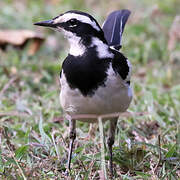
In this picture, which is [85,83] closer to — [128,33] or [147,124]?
[147,124]

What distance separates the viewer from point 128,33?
7.08 metres

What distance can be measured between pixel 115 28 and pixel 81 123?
3.33 feet

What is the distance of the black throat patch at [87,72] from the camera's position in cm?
339

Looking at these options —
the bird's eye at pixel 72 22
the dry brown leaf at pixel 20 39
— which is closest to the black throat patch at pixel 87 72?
the bird's eye at pixel 72 22

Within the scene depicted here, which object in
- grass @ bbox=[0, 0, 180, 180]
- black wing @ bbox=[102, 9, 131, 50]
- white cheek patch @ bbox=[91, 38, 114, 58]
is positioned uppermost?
black wing @ bbox=[102, 9, 131, 50]

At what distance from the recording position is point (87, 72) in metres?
3.39

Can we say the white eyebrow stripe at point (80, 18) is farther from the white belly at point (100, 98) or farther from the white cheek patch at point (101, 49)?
the white belly at point (100, 98)

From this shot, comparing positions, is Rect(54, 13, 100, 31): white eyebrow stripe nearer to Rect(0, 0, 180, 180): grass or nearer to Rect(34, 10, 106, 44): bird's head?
Rect(34, 10, 106, 44): bird's head

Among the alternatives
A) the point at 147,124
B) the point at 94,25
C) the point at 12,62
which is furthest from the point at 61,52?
the point at 94,25

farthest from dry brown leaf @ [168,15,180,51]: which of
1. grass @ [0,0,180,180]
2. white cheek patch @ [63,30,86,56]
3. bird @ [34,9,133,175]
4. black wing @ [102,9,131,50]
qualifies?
white cheek patch @ [63,30,86,56]

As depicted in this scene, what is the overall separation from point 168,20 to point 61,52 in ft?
6.61

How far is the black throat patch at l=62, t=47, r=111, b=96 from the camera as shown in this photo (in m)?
3.39

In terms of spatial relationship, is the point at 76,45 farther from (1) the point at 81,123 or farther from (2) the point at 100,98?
(1) the point at 81,123

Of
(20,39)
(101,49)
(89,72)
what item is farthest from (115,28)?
(20,39)
